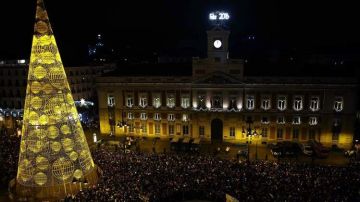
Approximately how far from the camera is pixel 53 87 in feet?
101

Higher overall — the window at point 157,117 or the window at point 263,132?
the window at point 157,117

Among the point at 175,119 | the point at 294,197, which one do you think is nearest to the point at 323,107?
the point at 175,119

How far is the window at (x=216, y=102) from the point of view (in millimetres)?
55000

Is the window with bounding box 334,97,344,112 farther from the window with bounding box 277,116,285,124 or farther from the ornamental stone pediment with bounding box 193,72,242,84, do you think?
the ornamental stone pediment with bounding box 193,72,242,84

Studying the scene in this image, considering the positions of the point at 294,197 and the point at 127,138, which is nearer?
the point at 294,197

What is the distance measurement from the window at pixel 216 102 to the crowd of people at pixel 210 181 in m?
17.5

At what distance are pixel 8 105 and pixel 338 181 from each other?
6515cm

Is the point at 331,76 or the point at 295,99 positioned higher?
the point at 331,76

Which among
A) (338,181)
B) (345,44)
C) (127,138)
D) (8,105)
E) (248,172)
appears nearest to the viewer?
(338,181)

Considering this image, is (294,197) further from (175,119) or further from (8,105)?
(8,105)

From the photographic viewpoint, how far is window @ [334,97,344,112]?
5112 centimetres

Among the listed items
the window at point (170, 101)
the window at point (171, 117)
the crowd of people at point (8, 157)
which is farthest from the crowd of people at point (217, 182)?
the window at point (170, 101)

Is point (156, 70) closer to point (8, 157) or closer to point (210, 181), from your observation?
point (8, 157)

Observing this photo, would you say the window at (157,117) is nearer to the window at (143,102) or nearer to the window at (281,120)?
the window at (143,102)
